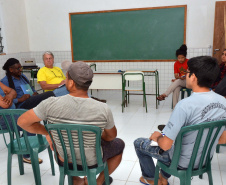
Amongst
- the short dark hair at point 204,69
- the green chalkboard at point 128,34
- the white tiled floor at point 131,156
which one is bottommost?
the white tiled floor at point 131,156

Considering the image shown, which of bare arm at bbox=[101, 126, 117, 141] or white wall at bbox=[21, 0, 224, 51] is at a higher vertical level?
white wall at bbox=[21, 0, 224, 51]

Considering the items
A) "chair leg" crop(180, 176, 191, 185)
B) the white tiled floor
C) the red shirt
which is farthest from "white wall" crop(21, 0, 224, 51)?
"chair leg" crop(180, 176, 191, 185)

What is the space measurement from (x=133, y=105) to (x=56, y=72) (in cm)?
177

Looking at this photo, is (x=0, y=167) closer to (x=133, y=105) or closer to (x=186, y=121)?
(x=186, y=121)

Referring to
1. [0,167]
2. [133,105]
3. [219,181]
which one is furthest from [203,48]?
[0,167]

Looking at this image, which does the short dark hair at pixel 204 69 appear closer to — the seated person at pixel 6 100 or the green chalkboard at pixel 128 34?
the seated person at pixel 6 100

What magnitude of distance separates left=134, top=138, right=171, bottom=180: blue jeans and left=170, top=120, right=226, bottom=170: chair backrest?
0.38 ft

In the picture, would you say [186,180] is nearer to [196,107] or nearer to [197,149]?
[197,149]

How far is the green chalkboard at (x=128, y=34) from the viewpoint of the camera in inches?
206

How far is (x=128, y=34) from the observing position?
18.2 ft

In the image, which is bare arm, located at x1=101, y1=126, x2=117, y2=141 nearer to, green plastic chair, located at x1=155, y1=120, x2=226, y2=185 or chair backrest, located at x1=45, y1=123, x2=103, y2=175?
chair backrest, located at x1=45, y1=123, x2=103, y2=175

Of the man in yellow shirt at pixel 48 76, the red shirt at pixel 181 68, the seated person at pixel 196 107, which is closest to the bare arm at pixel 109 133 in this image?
the seated person at pixel 196 107

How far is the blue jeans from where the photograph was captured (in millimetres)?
1653

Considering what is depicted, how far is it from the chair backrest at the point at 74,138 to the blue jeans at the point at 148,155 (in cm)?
40
